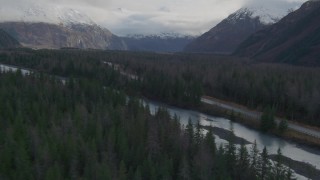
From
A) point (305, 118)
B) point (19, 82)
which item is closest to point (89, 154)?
point (305, 118)

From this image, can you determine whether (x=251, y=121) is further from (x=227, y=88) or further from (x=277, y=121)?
(x=227, y=88)

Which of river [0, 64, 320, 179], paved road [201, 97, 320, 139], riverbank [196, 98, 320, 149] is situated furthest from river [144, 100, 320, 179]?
paved road [201, 97, 320, 139]

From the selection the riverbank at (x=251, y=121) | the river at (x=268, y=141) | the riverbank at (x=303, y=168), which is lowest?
the river at (x=268, y=141)

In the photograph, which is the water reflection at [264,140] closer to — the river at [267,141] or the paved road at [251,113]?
the river at [267,141]

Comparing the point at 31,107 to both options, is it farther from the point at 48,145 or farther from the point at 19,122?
the point at 48,145

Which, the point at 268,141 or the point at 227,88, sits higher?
the point at 227,88

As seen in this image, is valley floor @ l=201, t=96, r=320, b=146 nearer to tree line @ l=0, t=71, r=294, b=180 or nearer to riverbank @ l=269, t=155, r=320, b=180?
riverbank @ l=269, t=155, r=320, b=180

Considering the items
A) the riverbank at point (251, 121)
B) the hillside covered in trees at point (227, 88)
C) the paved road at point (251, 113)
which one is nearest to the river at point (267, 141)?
the riverbank at point (251, 121)

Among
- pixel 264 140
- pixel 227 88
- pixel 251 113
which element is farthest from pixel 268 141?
pixel 227 88

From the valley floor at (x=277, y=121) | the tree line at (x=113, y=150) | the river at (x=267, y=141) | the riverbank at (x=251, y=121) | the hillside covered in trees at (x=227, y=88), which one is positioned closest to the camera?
the tree line at (x=113, y=150)

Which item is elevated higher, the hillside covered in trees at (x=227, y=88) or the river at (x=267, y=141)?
the hillside covered in trees at (x=227, y=88)
